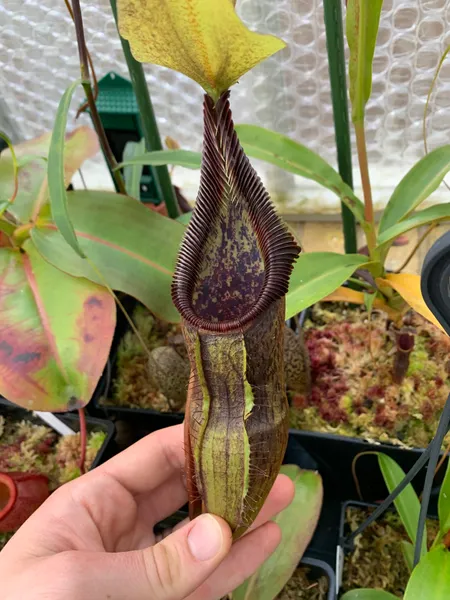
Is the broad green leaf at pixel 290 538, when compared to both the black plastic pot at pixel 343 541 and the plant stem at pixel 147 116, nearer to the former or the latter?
the black plastic pot at pixel 343 541

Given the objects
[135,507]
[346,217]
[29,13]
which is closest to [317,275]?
[346,217]

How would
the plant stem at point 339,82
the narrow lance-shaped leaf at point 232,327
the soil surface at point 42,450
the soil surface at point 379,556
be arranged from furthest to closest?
the soil surface at point 42,450 → the soil surface at point 379,556 → the plant stem at point 339,82 → the narrow lance-shaped leaf at point 232,327

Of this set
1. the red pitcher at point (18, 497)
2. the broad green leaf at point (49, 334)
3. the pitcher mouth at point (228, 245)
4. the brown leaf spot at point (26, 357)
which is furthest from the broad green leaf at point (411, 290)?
the red pitcher at point (18, 497)

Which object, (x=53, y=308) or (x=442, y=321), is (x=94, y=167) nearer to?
(x=53, y=308)

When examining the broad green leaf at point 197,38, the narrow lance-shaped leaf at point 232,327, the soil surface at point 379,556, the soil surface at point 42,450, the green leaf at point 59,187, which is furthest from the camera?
the soil surface at point 42,450

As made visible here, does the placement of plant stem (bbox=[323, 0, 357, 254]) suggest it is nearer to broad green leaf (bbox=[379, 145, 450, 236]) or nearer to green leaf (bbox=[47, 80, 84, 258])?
broad green leaf (bbox=[379, 145, 450, 236])

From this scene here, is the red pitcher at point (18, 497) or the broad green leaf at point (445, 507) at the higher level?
the broad green leaf at point (445, 507)

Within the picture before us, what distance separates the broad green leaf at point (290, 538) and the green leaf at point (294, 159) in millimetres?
409

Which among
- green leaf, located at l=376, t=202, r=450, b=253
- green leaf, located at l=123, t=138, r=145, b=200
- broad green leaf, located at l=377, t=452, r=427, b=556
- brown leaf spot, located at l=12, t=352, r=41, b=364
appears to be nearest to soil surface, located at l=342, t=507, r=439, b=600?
broad green leaf, located at l=377, t=452, r=427, b=556

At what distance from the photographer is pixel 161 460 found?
2.51 feet

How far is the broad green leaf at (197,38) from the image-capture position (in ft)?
1.06

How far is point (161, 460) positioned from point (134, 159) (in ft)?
1.47

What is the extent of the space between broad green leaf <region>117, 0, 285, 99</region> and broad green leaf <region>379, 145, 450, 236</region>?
471mm

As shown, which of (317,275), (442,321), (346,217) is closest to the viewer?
(442,321)
